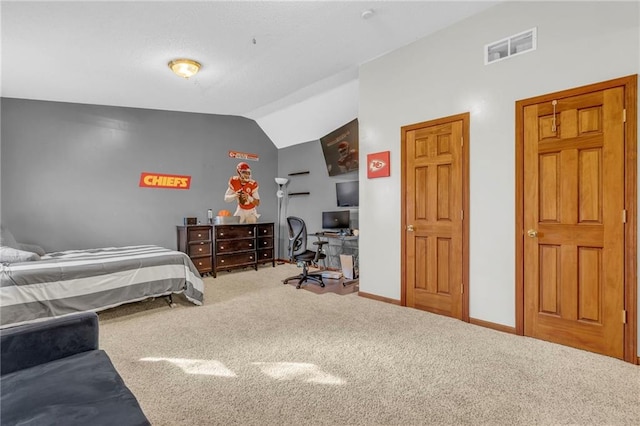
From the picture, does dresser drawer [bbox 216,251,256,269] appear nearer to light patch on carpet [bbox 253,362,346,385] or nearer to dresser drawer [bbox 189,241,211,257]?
dresser drawer [bbox 189,241,211,257]

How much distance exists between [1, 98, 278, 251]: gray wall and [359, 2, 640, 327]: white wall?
350 cm

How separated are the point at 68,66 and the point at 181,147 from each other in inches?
88.2

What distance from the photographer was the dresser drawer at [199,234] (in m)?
5.63

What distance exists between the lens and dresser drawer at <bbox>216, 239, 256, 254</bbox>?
19.3 feet

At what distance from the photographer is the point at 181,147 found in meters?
6.13

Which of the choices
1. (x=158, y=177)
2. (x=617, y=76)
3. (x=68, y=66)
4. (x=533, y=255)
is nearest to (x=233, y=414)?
(x=533, y=255)

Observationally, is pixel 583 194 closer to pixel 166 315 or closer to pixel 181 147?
pixel 166 315

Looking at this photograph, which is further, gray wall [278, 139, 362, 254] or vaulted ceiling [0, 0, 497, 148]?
gray wall [278, 139, 362, 254]

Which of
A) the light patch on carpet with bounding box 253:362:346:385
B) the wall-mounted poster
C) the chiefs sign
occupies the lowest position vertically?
the light patch on carpet with bounding box 253:362:346:385

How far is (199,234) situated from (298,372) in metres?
3.97

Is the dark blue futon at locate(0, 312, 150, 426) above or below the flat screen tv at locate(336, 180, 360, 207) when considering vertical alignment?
below

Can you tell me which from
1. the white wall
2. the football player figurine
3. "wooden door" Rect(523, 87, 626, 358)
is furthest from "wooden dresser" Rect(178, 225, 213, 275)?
"wooden door" Rect(523, 87, 626, 358)

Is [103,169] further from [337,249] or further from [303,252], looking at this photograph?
[337,249]

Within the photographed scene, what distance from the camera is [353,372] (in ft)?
7.65
